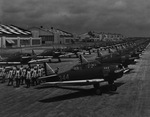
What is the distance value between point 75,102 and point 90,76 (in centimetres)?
347

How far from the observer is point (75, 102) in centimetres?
1759

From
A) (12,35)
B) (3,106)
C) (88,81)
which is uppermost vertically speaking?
(12,35)

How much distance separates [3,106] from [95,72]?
8607 mm

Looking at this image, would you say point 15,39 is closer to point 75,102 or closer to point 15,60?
point 15,60

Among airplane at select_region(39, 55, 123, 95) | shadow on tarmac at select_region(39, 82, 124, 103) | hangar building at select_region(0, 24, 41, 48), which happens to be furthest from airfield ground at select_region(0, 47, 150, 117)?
hangar building at select_region(0, 24, 41, 48)

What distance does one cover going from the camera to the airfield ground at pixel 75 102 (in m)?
14.9

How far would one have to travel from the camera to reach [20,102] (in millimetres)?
18188

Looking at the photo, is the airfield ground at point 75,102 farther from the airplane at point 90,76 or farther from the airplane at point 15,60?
the airplane at point 15,60

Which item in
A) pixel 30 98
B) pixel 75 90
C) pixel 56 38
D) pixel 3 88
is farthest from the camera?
pixel 56 38

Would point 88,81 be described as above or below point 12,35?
below

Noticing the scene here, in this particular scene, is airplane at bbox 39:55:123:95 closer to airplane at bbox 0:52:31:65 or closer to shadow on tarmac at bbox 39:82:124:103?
shadow on tarmac at bbox 39:82:124:103

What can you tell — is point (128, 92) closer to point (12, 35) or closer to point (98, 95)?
point (98, 95)

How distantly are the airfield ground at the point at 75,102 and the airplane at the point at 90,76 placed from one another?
4.25ft

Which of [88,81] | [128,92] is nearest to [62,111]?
[88,81]
